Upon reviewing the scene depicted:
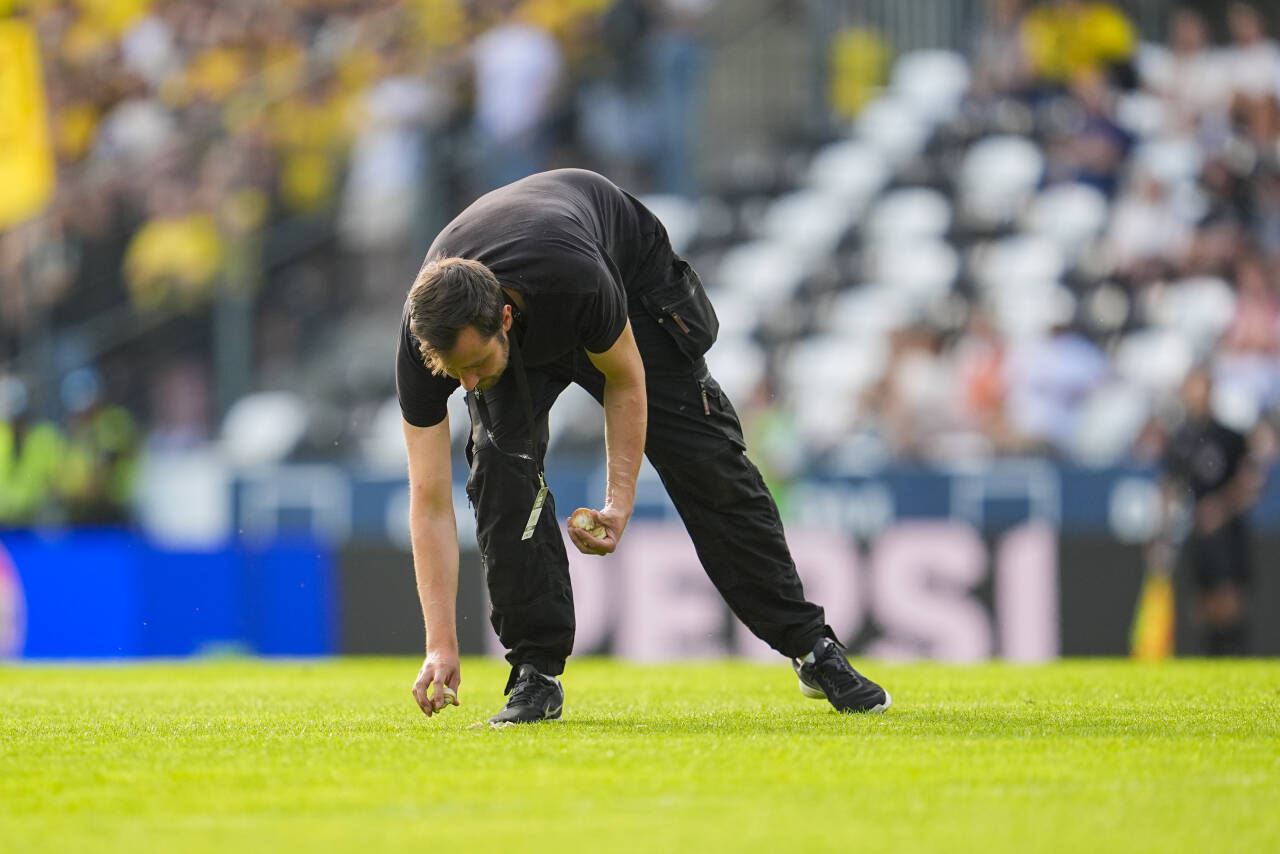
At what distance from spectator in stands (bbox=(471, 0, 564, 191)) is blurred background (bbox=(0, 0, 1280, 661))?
0.03 meters

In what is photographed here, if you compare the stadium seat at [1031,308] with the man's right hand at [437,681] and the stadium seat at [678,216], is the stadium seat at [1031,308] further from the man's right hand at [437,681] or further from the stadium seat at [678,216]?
the man's right hand at [437,681]

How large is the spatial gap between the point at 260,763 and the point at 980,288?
36.3ft

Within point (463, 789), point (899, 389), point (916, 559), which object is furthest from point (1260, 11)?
point (463, 789)

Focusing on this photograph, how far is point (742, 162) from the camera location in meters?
18.2

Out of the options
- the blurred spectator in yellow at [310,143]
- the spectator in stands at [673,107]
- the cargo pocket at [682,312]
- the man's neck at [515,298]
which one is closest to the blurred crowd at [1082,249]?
the spectator in stands at [673,107]

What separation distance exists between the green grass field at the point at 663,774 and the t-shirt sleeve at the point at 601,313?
1.02m

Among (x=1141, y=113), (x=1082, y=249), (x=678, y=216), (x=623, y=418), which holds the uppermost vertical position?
(x=1141, y=113)

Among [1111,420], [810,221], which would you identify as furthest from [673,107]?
[1111,420]

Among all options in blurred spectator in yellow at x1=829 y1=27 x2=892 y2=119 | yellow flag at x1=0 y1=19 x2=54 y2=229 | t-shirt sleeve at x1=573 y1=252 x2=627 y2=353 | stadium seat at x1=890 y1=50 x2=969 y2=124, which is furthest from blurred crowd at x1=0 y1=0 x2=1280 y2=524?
t-shirt sleeve at x1=573 y1=252 x2=627 y2=353

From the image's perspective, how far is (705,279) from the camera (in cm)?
1700

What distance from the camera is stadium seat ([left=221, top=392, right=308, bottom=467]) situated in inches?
569

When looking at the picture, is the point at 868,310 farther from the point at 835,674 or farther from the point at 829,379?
the point at 835,674

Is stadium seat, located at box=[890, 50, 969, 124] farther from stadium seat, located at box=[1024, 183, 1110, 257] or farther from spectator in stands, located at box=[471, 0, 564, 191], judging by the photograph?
spectator in stands, located at box=[471, 0, 564, 191]

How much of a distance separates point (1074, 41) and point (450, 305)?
41.6 ft
